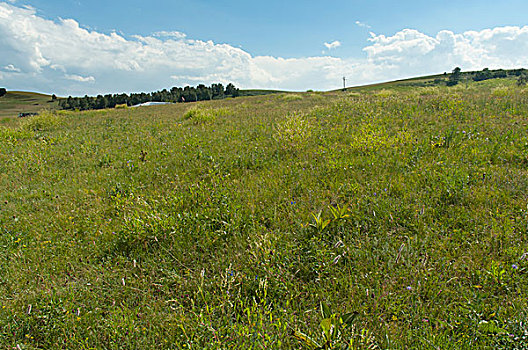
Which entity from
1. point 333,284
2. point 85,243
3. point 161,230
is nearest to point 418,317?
point 333,284

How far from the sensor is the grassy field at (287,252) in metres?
2.23

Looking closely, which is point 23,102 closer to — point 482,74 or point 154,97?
point 154,97

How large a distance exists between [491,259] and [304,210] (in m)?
2.14

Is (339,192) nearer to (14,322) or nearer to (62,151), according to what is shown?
(14,322)

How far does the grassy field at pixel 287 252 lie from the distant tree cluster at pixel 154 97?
109 metres

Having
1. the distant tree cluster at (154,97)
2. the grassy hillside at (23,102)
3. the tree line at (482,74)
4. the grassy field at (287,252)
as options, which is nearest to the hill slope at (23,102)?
the grassy hillside at (23,102)

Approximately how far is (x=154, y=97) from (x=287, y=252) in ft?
396

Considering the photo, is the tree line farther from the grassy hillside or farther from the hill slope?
the grassy hillside

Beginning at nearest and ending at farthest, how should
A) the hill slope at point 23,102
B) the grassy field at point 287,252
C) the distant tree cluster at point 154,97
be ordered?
the grassy field at point 287,252 < the hill slope at point 23,102 < the distant tree cluster at point 154,97

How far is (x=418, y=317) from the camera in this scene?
2232mm

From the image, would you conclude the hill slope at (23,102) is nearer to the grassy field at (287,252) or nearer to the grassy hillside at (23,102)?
the grassy hillside at (23,102)

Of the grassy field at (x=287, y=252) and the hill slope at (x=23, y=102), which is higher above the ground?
the hill slope at (x=23, y=102)

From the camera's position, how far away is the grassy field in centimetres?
223

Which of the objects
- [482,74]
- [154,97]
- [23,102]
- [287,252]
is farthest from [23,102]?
[482,74]
